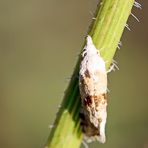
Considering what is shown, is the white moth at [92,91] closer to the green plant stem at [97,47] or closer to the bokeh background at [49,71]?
the green plant stem at [97,47]

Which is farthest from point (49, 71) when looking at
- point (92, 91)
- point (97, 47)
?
point (97, 47)

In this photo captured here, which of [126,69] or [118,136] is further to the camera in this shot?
[126,69]

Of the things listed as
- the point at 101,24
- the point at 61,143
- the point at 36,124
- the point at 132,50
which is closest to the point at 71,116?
the point at 61,143

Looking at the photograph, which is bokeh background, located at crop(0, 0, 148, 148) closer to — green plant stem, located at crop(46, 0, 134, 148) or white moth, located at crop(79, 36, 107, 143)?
white moth, located at crop(79, 36, 107, 143)

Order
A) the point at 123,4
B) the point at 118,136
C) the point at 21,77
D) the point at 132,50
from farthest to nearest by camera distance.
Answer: the point at 132,50, the point at 21,77, the point at 118,136, the point at 123,4

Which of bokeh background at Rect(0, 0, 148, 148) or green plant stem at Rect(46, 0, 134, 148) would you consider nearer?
green plant stem at Rect(46, 0, 134, 148)

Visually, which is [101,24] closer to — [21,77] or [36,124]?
[36,124]

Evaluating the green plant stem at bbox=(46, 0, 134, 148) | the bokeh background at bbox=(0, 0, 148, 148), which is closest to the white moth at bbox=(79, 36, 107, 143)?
the green plant stem at bbox=(46, 0, 134, 148)
